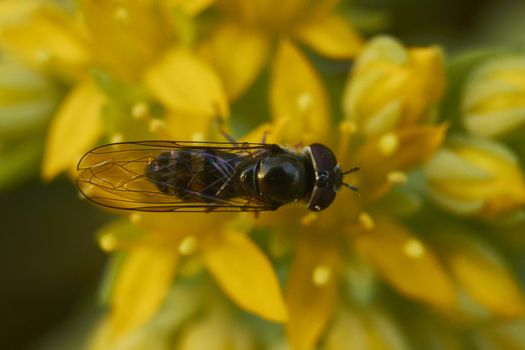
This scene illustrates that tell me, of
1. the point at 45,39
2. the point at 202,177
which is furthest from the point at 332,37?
the point at 45,39

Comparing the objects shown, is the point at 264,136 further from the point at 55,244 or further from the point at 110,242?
the point at 55,244

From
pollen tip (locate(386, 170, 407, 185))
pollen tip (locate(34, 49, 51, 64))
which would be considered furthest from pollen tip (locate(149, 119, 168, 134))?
pollen tip (locate(386, 170, 407, 185))

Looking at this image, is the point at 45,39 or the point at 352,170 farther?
the point at 45,39

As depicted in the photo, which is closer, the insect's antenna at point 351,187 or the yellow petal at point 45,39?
the insect's antenna at point 351,187

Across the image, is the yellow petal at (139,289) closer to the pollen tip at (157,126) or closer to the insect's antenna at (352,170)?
the pollen tip at (157,126)

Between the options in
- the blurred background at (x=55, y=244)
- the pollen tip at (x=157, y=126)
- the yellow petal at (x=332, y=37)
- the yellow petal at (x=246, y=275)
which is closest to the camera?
the yellow petal at (x=246, y=275)

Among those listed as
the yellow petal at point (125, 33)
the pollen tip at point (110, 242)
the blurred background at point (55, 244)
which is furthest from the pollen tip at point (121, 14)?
the blurred background at point (55, 244)

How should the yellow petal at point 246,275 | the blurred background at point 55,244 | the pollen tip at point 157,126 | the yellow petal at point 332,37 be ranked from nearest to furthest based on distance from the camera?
the yellow petal at point 246,275 → the pollen tip at point 157,126 → the yellow petal at point 332,37 → the blurred background at point 55,244
